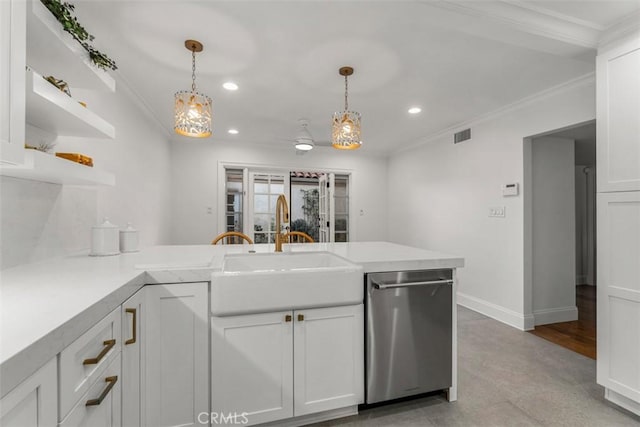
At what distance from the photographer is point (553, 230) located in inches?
134

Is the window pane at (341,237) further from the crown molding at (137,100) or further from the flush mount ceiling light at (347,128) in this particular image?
the crown molding at (137,100)

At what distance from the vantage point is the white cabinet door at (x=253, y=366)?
1.46 meters

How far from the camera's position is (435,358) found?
1831mm

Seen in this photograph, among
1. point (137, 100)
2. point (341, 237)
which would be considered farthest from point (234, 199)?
point (137, 100)

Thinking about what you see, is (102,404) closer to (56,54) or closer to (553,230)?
(56,54)

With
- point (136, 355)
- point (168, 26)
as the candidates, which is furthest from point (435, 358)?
point (168, 26)

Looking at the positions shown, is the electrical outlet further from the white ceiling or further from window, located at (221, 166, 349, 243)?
window, located at (221, 166, 349, 243)

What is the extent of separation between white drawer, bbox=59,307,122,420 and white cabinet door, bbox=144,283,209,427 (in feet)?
0.99

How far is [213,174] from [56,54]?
3.50 m

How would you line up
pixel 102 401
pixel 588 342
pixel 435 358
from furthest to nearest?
pixel 588 342 → pixel 435 358 → pixel 102 401

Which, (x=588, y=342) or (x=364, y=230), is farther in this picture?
(x=364, y=230)

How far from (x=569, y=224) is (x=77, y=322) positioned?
14.8ft

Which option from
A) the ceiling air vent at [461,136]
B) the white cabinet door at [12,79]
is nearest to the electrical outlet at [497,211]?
the ceiling air vent at [461,136]

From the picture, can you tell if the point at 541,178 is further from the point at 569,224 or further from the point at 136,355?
the point at 136,355
